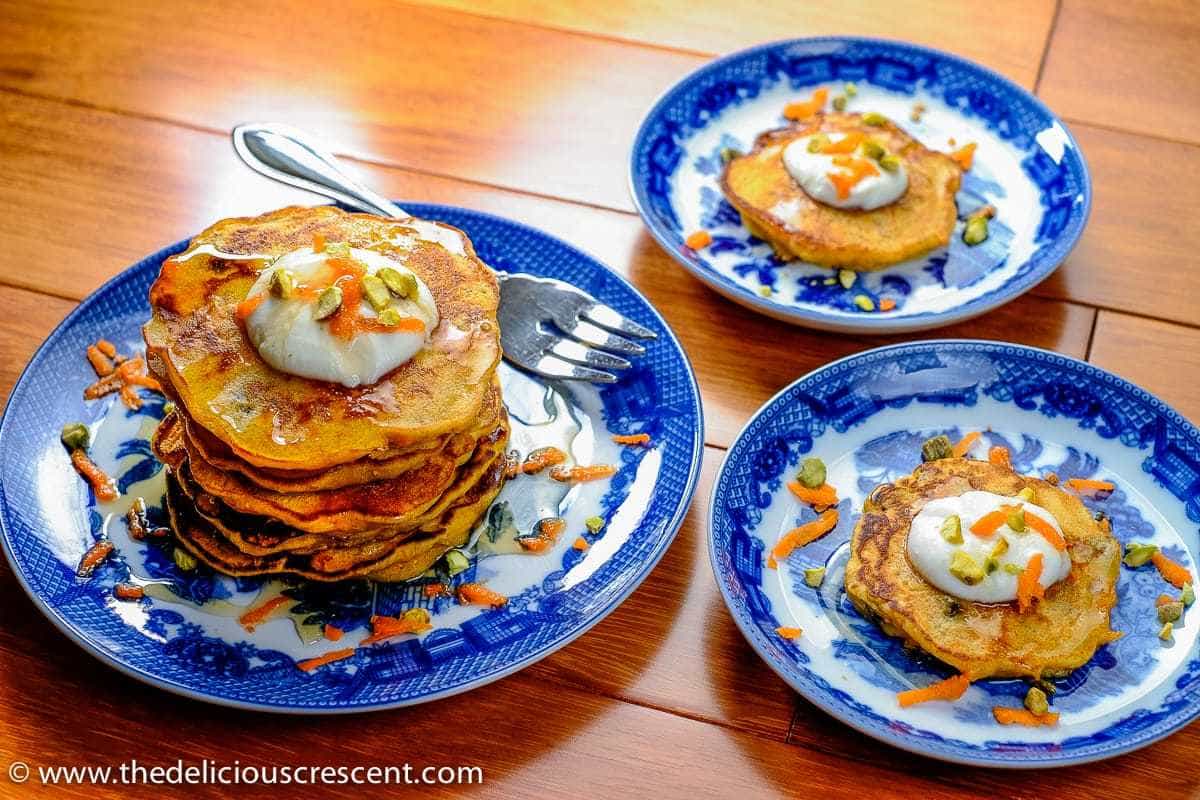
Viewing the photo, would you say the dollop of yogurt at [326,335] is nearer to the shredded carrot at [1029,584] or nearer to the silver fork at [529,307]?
the silver fork at [529,307]

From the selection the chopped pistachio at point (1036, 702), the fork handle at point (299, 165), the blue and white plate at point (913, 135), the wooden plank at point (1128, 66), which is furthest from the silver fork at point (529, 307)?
the wooden plank at point (1128, 66)

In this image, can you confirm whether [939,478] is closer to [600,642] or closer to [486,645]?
[600,642]

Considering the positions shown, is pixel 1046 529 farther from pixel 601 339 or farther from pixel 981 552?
pixel 601 339

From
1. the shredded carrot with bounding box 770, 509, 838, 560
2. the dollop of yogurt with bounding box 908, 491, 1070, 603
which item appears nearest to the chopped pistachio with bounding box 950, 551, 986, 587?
the dollop of yogurt with bounding box 908, 491, 1070, 603

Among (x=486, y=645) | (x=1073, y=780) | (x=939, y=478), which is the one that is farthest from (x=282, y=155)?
(x=1073, y=780)

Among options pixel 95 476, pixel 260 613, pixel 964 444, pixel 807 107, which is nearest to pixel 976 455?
Answer: pixel 964 444
